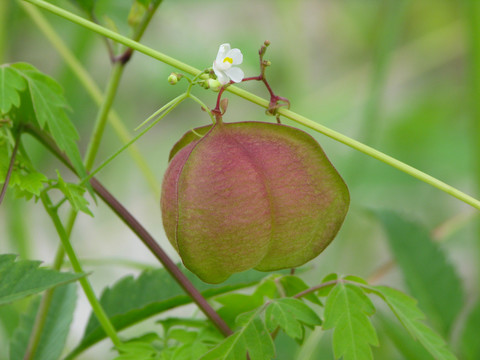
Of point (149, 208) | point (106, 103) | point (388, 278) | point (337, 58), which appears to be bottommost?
point (388, 278)

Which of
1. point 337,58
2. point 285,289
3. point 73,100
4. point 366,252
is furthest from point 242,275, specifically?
point 337,58

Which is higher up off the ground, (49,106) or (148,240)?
(49,106)

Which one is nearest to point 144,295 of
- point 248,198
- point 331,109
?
point 248,198

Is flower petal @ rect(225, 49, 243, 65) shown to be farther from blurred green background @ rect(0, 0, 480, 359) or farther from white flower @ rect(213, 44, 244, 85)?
blurred green background @ rect(0, 0, 480, 359)

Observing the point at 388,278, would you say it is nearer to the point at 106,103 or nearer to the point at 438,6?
the point at 438,6

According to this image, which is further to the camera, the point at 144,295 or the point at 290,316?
the point at 144,295

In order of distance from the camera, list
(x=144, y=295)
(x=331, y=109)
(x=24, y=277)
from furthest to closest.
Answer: (x=331, y=109)
(x=144, y=295)
(x=24, y=277)

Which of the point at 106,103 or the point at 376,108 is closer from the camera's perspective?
the point at 106,103

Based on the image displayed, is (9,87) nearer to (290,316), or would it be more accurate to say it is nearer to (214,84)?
(214,84)
